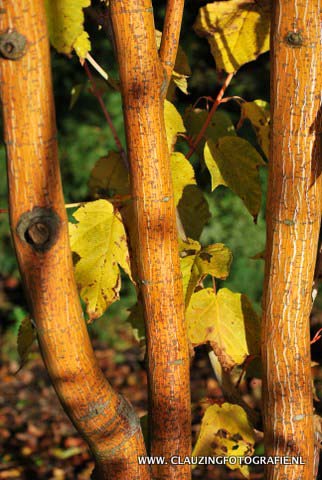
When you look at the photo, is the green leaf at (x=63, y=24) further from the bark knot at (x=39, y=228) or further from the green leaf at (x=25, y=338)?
the green leaf at (x=25, y=338)

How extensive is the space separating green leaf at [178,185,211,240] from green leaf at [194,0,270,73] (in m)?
0.31

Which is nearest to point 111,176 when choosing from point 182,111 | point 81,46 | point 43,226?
point 81,46

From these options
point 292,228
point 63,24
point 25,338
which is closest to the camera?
point 63,24

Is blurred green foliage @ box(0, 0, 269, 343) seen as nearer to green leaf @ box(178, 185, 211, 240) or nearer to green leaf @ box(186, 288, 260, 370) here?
green leaf @ box(178, 185, 211, 240)

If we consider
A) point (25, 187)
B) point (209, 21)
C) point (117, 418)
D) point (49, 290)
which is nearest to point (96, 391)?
point (117, 418)

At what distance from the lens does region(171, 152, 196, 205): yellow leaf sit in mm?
1465

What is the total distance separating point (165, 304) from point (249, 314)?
1.01 ft

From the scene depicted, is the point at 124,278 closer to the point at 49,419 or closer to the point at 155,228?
the point at 49,419

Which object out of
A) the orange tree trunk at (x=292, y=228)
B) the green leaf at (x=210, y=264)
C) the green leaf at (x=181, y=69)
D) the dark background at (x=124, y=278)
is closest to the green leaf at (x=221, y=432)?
the orange tree trunk at (x=292, y=228)

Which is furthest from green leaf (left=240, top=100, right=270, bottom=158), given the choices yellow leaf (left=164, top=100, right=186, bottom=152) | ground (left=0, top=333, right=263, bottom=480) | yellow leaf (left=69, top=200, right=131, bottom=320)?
ground (left=0, top=333, right=263, bottom=480)

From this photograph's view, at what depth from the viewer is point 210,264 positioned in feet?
4.55

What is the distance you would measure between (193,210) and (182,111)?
2.20m

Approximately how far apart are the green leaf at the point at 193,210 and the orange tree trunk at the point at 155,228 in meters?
0.31

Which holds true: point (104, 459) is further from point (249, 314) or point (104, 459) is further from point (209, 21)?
point (209, 21)
